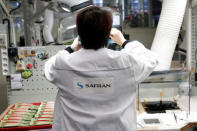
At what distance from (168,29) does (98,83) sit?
1140 mm

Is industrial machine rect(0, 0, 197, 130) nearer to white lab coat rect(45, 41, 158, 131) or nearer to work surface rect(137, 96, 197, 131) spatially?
work surface rect(137, 96, 197, 131)

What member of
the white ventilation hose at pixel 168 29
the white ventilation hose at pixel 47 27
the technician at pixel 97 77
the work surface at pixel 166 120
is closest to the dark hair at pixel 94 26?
the technician at pixel 97 77

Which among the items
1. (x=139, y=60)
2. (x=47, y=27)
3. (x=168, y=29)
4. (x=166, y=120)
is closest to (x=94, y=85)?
(x=139, y=60)

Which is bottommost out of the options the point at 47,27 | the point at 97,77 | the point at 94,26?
the point at 97,77

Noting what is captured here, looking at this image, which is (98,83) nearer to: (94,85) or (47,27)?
(94,85)

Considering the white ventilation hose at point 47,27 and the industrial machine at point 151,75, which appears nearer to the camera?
the industrial machine at point 151,75

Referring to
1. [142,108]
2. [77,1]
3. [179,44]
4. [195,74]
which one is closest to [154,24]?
[179,44]

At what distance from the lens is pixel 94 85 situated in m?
0.81

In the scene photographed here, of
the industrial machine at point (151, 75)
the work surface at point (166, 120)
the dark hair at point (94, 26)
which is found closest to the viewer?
the dark hair at point (94, 26)

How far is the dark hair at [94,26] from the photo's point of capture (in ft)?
2.52

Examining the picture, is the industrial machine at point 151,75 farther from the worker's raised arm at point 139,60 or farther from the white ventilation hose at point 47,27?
the worker's raised arm at point 139,60

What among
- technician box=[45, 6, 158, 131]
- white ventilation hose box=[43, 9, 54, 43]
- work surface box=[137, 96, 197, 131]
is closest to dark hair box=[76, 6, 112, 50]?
technician box=[45, 6, 158, 131]

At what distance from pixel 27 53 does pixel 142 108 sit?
1088 millimetres

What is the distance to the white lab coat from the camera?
80cm
